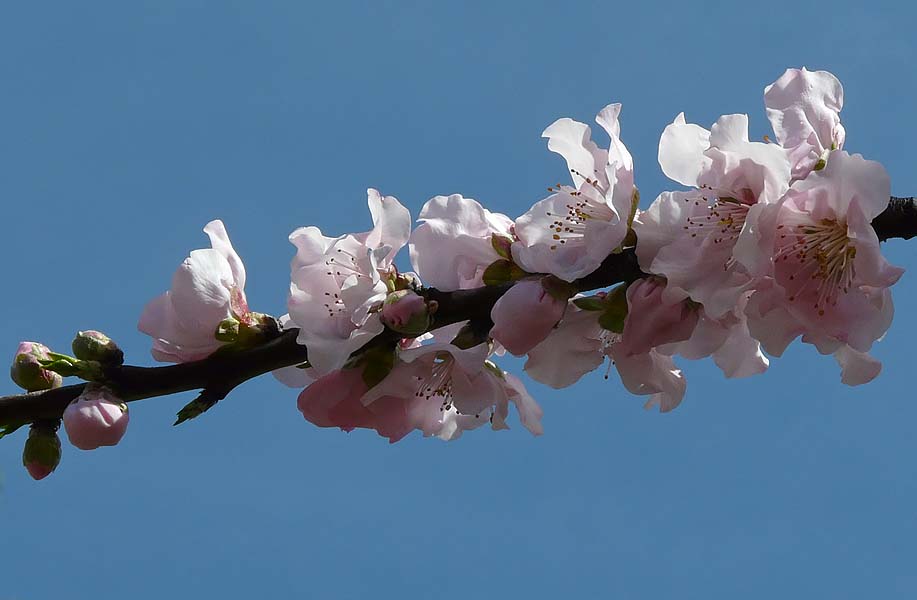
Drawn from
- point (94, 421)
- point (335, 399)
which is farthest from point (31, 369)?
point (335, 399)

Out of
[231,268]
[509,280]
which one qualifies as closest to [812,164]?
[509,280]

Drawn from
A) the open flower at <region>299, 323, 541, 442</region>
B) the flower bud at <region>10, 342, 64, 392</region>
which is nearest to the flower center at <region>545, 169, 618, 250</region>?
the open flower at <region>299, 323, 541, 442</region>

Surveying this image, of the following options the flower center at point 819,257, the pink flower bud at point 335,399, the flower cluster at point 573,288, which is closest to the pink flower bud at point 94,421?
the flower cluster at point 573,288

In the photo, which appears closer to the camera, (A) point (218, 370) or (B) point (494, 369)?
(A) point (218, 370)

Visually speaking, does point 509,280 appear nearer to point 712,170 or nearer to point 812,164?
point 712,170

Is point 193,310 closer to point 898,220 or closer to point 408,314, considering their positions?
point 408,314

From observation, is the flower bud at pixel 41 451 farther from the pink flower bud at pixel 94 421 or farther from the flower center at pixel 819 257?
the flower center at pixel 819 257

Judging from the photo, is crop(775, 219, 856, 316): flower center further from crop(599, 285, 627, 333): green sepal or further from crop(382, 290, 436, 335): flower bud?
crop(382, 290, 436, 335): flower bud
